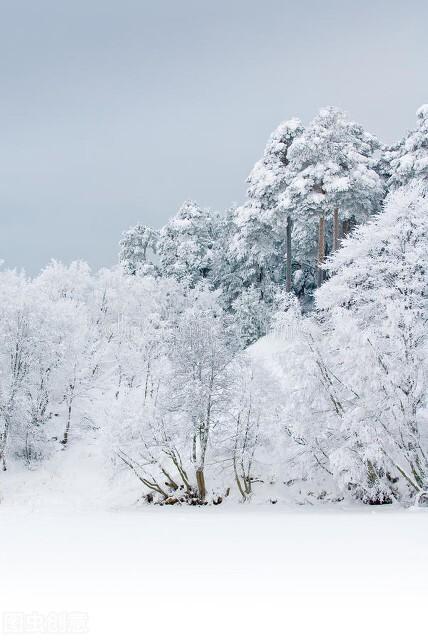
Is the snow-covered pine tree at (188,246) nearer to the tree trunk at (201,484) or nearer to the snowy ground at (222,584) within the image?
the tree trunk at (201,484)

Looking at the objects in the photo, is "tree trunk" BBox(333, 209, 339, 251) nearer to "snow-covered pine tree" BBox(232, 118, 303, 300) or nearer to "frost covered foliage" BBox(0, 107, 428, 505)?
"frost covered foliage" BBox(0, 107, 428, 505)

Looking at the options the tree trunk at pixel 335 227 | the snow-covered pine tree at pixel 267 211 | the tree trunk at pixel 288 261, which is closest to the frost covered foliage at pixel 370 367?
the tree trunk at pixel 335 227

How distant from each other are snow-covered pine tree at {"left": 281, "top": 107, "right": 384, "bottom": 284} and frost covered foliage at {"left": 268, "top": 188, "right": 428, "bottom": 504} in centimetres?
1416

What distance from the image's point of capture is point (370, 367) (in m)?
17.7

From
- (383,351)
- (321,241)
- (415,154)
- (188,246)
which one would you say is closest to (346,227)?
(321,241)

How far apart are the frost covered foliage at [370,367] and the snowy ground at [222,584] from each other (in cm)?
919

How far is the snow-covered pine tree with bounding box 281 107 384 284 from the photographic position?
3506cm

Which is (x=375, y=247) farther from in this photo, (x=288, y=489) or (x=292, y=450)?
(x=288, y=489)

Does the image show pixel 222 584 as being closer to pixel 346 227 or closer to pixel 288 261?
pixel 288 261

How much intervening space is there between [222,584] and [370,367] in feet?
43.8

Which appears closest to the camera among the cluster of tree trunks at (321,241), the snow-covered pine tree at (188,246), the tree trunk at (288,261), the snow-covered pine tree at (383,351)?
the snow-covered pine tree at (383,351)

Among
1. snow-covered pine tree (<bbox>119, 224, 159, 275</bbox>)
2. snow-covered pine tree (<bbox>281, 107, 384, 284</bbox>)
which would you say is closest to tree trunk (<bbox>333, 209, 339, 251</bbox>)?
snow-covered pine tree (<bbox>281, 107, 384, 284</bbox>)

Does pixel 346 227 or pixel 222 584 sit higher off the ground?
pixel 346 227

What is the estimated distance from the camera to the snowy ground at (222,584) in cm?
440
